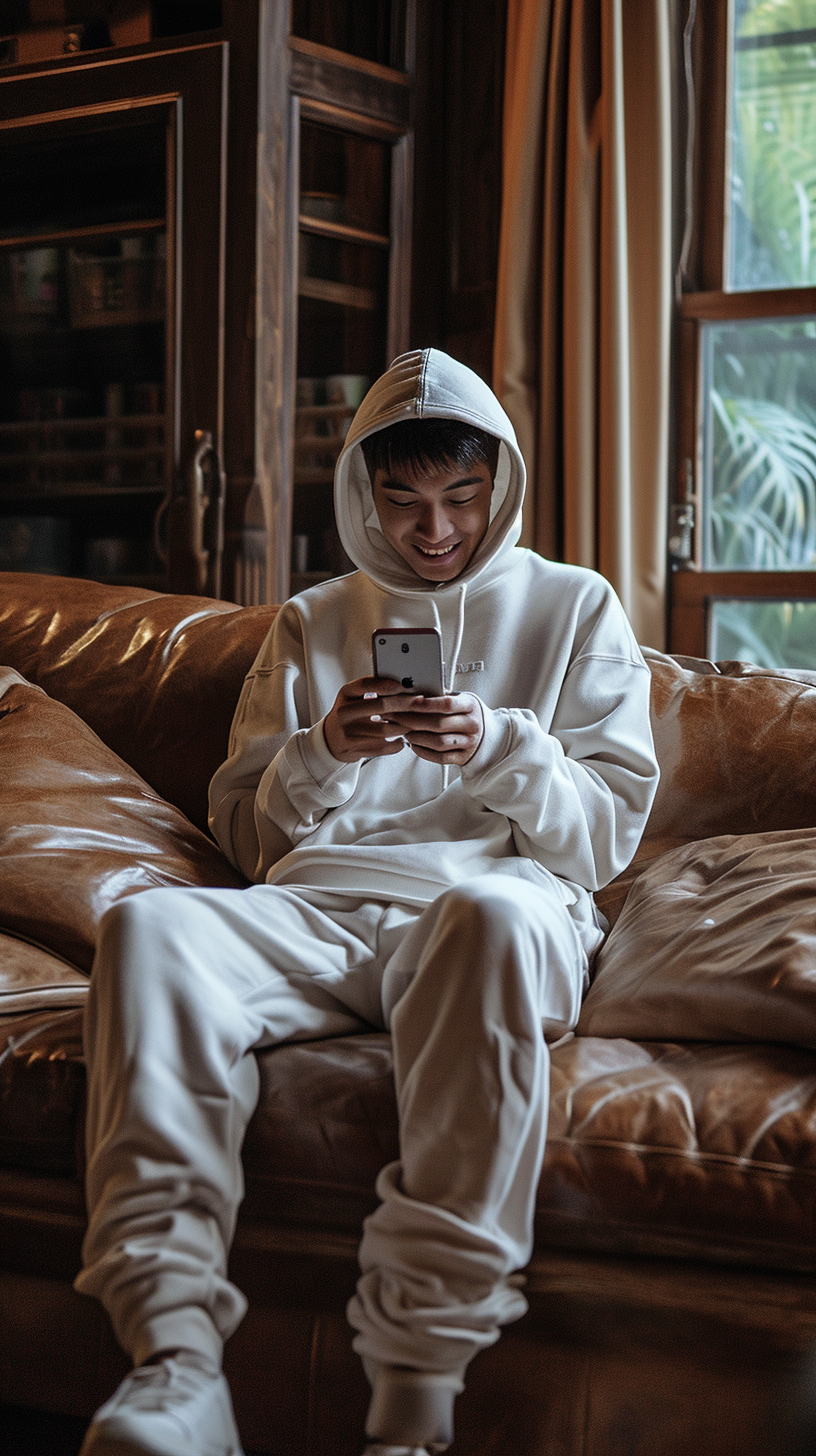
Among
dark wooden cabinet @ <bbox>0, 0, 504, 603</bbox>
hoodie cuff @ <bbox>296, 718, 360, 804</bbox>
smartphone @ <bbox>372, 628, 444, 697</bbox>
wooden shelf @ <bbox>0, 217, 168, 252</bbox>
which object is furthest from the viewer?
wooden shelf @ <bbox>0, 217, 168, 252</bbox>

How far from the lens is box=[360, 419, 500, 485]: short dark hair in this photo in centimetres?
155

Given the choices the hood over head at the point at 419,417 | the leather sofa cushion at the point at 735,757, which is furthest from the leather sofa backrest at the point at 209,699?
the hood over head at the point at 419,417

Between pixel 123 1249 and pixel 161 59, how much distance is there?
2406 millimetres

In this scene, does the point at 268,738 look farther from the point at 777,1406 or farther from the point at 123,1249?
the point at 777,1406

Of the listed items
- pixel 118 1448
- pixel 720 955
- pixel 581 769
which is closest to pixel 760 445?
pixel 581 769

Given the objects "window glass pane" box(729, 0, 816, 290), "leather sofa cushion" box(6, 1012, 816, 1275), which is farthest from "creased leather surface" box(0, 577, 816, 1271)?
"window glass pane" box(729, 0, 816, 290)

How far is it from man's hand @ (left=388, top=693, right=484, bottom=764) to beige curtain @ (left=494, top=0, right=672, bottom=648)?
140 centimetres

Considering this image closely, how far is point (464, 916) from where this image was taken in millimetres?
1115

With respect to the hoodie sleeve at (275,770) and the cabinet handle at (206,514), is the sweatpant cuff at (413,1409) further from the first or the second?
the cabinet handle at (206,514)

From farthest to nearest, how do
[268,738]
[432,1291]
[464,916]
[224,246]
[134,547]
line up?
[134,547]
[224,246]
[268,738]
[464,916]
[432,1291]

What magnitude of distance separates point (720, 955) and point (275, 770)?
536 millimetres

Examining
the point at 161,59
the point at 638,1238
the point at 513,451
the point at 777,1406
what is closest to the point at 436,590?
the point at 513,451

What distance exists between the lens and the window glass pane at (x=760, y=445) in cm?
284

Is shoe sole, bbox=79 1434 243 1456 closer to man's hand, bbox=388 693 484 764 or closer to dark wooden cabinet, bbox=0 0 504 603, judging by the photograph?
man's hand, bbox=388 693 484 764
